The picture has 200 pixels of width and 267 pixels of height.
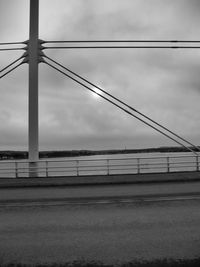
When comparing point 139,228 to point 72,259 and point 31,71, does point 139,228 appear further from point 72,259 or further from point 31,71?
point 31,71

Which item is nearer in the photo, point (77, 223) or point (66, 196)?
point (77, 223)

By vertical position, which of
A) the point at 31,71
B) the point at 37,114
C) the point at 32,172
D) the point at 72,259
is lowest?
the point at 72,259

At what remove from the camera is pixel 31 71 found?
19.1 metres

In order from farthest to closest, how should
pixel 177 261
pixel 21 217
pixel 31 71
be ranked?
pixel 31 71
pixel 21 217
pixel 177 261

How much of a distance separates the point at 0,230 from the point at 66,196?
203 inches

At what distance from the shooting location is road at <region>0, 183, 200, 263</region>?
598 cm

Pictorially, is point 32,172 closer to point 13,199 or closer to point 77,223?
point 13,199

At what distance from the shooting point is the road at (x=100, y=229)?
598 centimetres

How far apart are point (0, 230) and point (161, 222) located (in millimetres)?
3103

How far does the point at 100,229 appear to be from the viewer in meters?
7.64

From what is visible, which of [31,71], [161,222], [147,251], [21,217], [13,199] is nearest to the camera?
[147,251]

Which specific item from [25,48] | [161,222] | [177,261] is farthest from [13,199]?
[25,48]

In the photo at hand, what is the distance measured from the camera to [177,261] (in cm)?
548

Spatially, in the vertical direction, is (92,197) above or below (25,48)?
below
